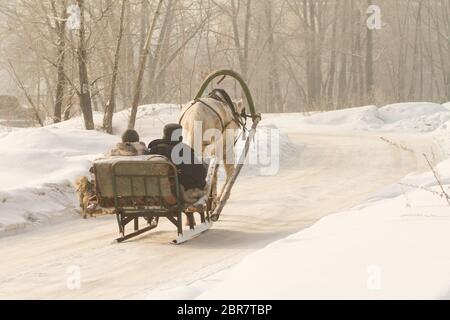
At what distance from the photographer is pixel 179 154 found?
30.8 feet

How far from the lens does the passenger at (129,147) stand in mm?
9117

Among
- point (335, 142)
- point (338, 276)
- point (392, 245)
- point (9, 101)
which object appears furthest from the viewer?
point (9, 101)

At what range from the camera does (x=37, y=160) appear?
14.5 meters

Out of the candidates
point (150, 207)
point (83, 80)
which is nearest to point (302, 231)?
point (150, 207)

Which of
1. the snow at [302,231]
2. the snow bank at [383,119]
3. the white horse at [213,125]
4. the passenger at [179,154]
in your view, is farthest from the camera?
the snow bank at [383,119]

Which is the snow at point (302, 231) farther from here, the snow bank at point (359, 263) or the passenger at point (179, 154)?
the passenger at point (179, 154)

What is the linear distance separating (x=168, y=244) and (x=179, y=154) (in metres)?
1.19

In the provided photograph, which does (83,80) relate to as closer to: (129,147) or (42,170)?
(42,170)

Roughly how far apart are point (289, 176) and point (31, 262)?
9077 mm

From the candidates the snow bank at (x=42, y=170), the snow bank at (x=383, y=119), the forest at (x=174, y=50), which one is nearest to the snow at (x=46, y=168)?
the snow bank at (x=42, y=170)

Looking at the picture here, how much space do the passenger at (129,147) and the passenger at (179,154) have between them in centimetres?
26

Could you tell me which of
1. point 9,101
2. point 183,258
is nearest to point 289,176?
point 183,258
